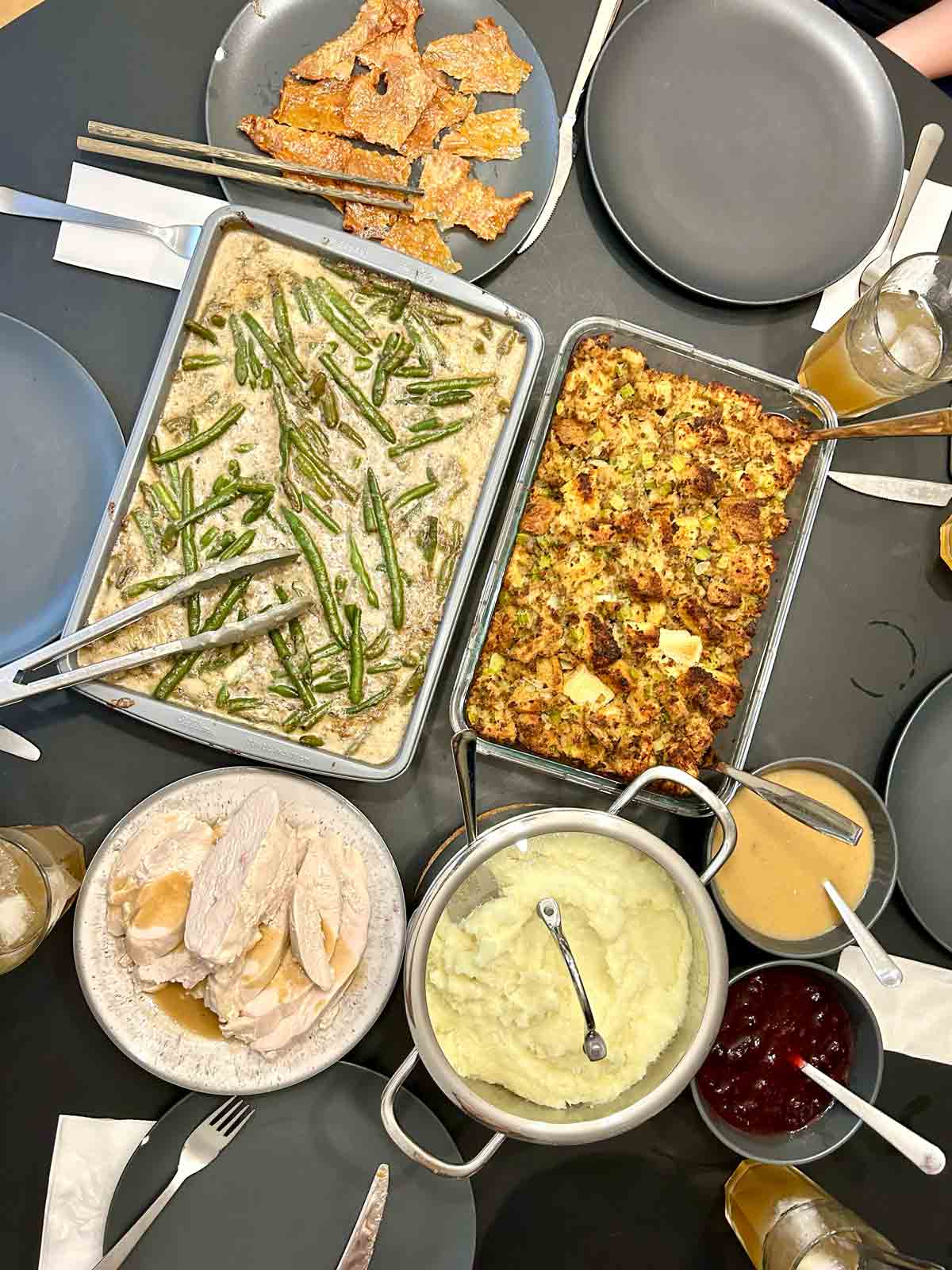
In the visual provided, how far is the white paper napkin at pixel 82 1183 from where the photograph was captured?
92.4 inches

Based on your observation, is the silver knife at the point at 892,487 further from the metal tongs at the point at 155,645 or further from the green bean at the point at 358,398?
the metal tongs at the point at 155,645

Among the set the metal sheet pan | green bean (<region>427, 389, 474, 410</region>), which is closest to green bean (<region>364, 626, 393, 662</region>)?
the metal sheet pan

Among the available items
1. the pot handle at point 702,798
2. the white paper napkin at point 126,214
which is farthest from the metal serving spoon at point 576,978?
the white paper napkin at point 126,214

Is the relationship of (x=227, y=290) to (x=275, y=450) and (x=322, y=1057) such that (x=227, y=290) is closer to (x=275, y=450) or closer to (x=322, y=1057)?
(x=275, y=450)

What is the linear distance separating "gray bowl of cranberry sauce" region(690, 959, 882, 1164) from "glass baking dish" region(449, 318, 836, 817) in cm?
50

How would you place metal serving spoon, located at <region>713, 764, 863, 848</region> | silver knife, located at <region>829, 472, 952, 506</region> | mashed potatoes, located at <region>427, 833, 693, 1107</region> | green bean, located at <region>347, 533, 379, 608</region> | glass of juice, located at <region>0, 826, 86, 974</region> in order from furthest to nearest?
silver knife, located at <region>829, 472, 952, 506</region> < green bean, located at <region>347, 533, 379, 608</region> < glass of juice, located at <region>0, 826, 86, 974</region> < metal serving spoon, located at <region>713, 764, 863, 848</region> < mashed potatoes, located at <region>427, 833, 693, 1107</region>

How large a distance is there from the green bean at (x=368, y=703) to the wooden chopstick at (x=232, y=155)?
4.37 feet

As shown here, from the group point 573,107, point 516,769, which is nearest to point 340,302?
point 573,107

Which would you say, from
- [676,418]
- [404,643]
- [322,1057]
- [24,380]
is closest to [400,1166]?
[322,1057]

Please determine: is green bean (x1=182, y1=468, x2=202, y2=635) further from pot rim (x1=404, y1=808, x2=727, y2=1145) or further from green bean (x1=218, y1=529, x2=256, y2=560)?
pot rim (x1=404, y1=808, x2=727, y2=1145)

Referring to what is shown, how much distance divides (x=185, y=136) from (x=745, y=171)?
1.59m

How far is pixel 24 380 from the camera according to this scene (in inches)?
95.0

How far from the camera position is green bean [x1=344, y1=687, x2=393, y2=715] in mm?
2400

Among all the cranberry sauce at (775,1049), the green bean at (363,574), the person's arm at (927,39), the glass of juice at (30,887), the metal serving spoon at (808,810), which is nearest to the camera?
the metal serving spoon at (808,810)
